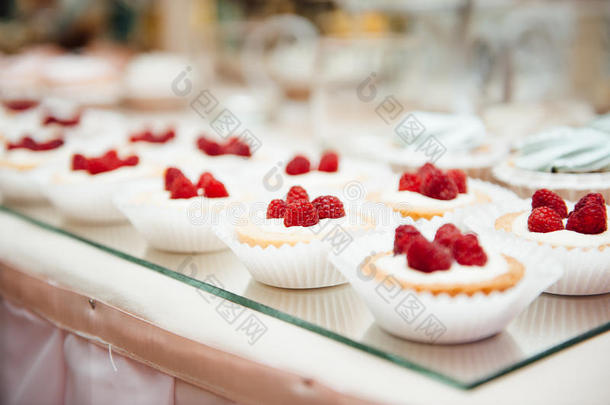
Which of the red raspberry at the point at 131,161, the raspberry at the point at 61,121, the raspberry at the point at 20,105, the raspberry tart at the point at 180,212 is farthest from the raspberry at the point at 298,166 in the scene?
the raspberry at the point at 20,105

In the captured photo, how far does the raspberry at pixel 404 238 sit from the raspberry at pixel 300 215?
0.64ft

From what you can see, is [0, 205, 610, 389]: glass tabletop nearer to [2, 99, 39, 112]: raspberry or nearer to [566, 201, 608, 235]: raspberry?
→ [566, 201, 608, 235]: raspberry

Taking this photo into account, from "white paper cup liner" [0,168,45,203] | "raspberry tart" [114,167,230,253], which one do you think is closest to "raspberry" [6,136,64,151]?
"white paper cup liner" [0,168,45,203]

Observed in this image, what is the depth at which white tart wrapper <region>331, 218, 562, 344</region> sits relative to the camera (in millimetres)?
815

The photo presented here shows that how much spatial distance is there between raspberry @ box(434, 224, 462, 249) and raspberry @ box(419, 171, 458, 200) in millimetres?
317

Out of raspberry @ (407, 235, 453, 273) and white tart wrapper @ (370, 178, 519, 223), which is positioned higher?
white tart wrapper @ (370, 178, 519, 223)

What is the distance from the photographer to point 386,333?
0.89 metres

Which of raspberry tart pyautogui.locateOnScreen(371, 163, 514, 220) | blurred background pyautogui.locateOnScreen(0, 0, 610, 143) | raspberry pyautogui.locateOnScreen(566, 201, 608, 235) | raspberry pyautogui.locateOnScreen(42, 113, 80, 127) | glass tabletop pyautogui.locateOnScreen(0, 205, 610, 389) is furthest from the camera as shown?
raspberry pyautogui.locateOnScreen(42, 113, 80, 127)

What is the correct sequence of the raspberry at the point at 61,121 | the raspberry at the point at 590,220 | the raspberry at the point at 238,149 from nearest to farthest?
the raspberry at the point at 590,220 → the raspberry at the point at 238,149 → the raspberry at the point at 61,121

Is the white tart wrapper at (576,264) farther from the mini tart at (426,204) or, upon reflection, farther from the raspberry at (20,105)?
the raspberry at (20,105)

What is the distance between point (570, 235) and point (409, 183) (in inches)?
14.6

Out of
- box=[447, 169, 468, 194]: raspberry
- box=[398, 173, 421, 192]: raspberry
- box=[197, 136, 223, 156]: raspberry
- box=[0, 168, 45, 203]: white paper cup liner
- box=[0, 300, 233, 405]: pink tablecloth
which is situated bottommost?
box=[0, 300, 233, 405]: pink tablecloth

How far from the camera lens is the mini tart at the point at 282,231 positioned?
1033 mm

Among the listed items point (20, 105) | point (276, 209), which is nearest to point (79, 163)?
point (276, 209)
